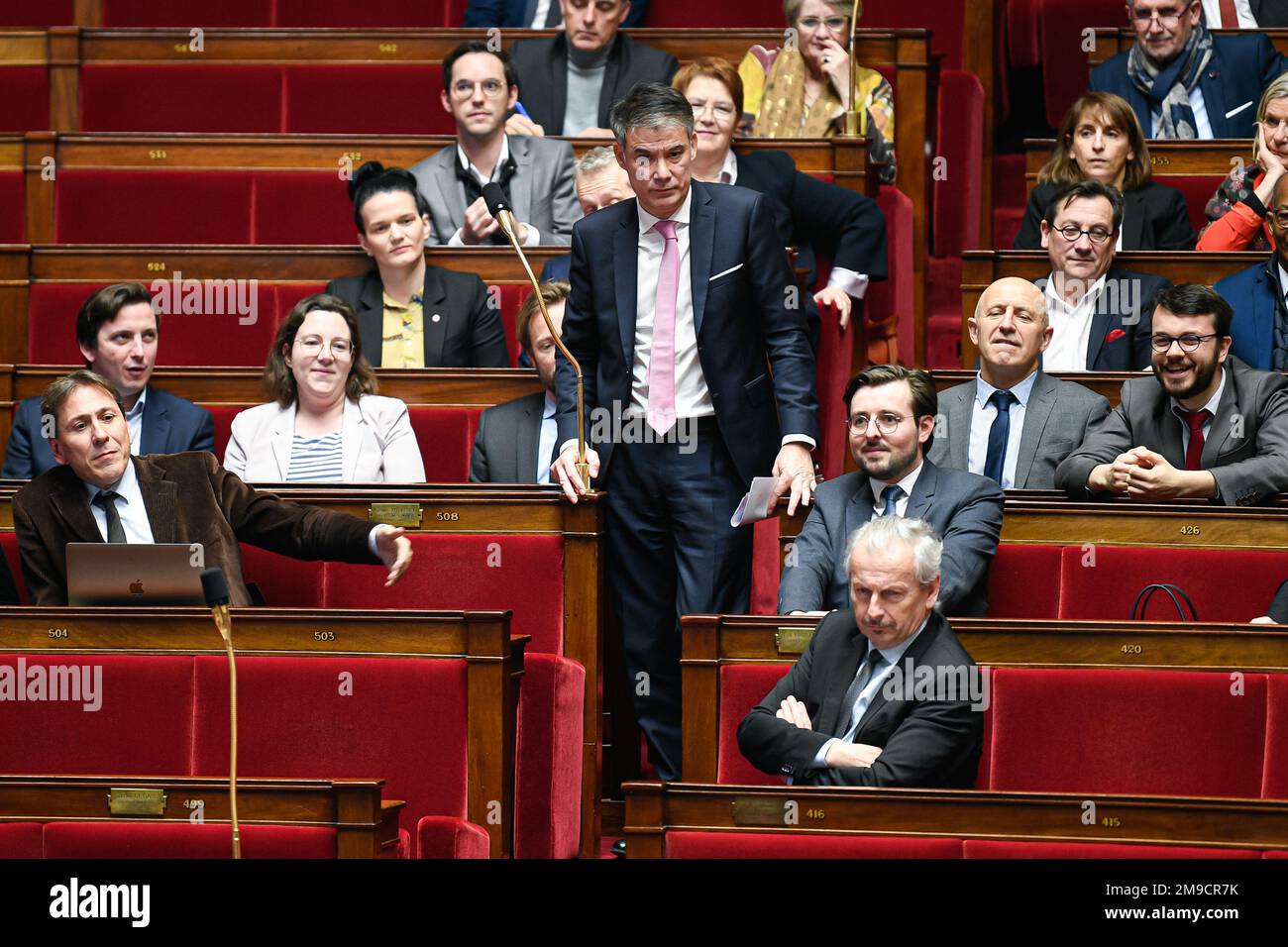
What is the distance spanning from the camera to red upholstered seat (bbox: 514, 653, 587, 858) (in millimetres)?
2482

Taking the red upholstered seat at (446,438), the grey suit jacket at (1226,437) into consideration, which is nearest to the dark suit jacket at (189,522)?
the red upholstered seat at (446,438)

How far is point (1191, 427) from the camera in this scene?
107 inches

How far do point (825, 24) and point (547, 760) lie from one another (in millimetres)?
1609

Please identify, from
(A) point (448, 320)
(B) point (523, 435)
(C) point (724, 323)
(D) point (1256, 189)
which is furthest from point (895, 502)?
(D) point (1256, 189)

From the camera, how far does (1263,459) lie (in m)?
2.62

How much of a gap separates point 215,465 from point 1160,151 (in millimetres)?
1865

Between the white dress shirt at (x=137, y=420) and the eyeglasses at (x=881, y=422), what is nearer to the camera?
the eyeglasses at (x=881, y=422)

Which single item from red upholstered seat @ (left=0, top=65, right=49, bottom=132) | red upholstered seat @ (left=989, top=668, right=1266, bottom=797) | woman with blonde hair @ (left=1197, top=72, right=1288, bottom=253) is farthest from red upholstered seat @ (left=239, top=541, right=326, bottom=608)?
red upholstered seat @ (left=0, top=65, right=49, bottom=132)

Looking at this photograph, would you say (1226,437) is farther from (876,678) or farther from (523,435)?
(523,435)

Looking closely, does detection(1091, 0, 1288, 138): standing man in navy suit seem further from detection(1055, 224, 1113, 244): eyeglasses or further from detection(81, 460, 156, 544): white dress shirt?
detection(81, 460, 156, 544): white dress shirt

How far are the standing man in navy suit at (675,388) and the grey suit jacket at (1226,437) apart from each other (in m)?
0.38

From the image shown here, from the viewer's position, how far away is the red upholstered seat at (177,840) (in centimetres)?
196

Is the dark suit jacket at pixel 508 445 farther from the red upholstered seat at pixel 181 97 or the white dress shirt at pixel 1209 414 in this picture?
the red upholstered seat at pixel 181 97
